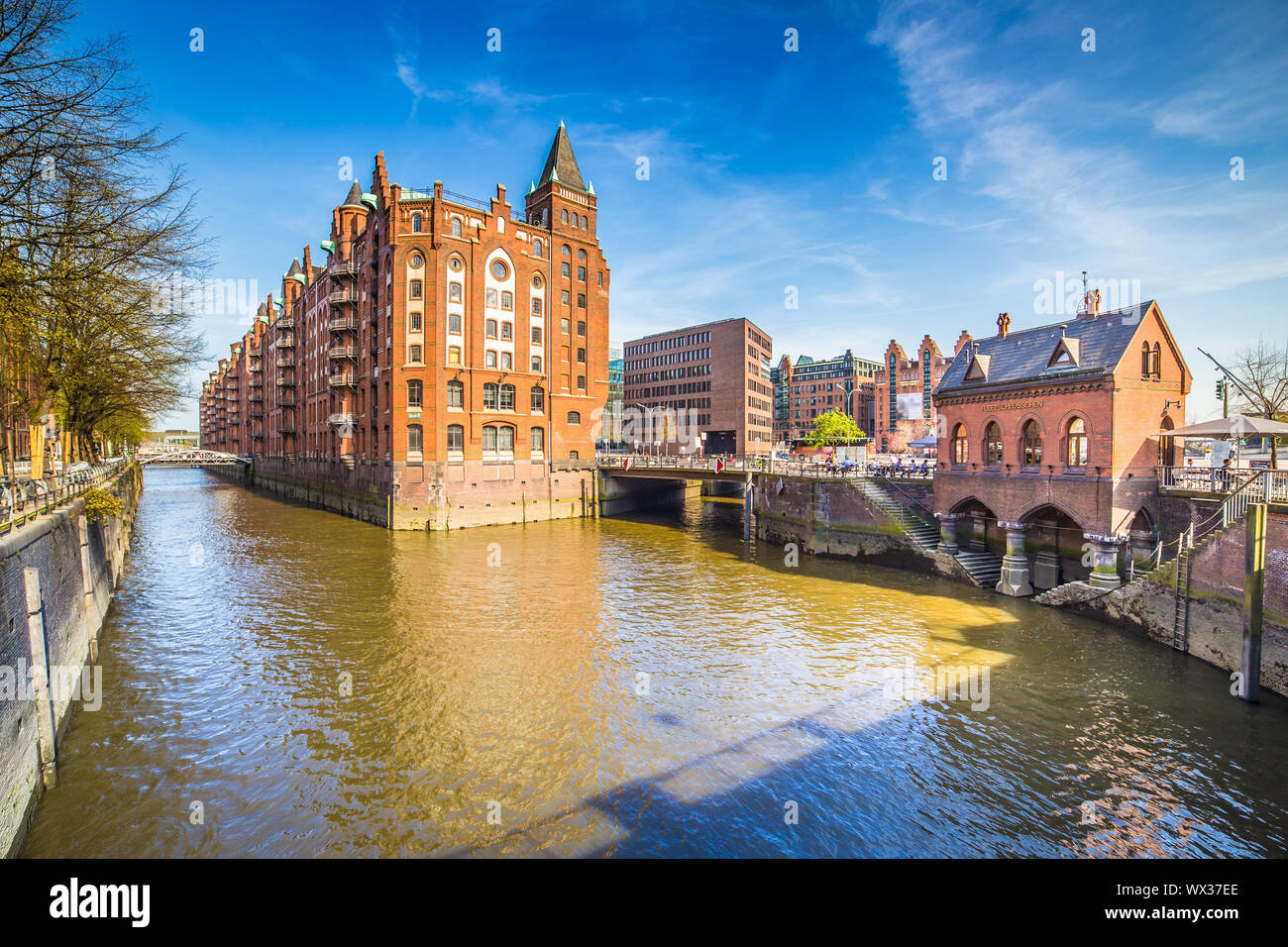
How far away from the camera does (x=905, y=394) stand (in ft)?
371

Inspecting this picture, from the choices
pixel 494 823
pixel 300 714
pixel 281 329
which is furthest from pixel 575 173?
pixel 494 823

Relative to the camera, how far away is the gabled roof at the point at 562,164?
54.0 meters

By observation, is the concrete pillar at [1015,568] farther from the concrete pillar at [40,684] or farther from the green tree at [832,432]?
the green tree at [832,432]

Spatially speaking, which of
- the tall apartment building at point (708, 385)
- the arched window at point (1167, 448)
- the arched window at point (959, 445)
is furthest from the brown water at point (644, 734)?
the tall apartment building at point (708, 385)

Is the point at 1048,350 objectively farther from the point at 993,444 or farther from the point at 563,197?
the point at 563,197

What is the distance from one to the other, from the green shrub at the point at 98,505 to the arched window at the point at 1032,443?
36.6 meters

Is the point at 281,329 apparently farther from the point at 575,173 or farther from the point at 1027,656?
the point at 1027,656

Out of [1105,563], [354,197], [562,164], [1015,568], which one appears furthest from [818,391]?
[1105,563]

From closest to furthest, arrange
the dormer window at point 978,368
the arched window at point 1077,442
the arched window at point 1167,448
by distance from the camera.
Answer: the arched window at point 1077,442
the arched window at point 1167,448
the dormer window at point 978,368

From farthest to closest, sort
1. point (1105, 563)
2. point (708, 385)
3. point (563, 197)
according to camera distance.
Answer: point (708, 385), point (563, 197), point (1105, 563)

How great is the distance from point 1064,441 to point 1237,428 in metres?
5.12
